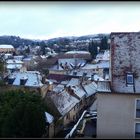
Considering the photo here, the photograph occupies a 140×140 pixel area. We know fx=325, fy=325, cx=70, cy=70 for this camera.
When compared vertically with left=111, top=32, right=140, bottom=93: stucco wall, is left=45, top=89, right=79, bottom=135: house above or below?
below

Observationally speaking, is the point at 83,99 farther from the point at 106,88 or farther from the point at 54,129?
the point at 106,88

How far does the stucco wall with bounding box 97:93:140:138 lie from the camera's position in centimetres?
388

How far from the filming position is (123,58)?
4.23 meters

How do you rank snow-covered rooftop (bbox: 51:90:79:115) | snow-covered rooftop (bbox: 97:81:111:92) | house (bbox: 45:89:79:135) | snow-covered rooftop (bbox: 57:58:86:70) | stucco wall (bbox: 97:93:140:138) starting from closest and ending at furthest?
1. stucco wall (bbox: 97:93:140:138)
2. snow-covered rooftop (bbox: 97:81:111:92)
3. house (bbox: 45:89:79:135)
4. snow-covered rooftop (bbox: 51:90:79:115)
5. snow-covered rooftop (bbox: 57:58:86:70)

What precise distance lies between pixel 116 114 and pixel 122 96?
23cm

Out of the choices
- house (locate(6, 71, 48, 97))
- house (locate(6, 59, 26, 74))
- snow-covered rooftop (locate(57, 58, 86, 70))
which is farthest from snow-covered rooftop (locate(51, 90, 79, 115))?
snow-covered rooftop (locate(57, 58, 86, 70))

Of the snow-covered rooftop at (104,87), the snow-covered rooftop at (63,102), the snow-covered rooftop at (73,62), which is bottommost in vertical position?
the snow-covered rooftop at (73,62)

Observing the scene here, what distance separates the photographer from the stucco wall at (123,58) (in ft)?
13.5

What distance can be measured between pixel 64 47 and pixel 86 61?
13509mm

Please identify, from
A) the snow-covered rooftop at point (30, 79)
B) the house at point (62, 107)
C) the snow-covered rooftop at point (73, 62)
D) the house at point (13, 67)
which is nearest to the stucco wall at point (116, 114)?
the house at point (62, 107)

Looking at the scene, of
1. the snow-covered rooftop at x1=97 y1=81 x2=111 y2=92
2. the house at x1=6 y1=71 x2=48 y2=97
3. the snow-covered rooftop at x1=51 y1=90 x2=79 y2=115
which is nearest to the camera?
the snow-covered rooftop at x1=97 y1=81 x2=111 y2=92

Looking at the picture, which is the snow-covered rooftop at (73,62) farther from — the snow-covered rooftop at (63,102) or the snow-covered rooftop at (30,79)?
the snow-covered rooftop at (63,102)

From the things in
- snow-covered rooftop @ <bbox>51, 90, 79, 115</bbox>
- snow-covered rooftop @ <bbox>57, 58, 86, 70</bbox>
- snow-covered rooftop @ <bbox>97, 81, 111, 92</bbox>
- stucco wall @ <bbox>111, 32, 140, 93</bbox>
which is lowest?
snow-covered rooftop @ <bbox>57, 58, 86, 70</bbox>

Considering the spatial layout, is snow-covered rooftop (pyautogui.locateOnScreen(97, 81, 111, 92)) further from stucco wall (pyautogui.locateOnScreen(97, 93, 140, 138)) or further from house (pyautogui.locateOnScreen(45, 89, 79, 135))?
house (pyautogui.locateOnScreen(45, 89, 79, 135))
